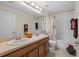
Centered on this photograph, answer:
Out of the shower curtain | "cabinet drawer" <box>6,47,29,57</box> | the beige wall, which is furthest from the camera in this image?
the shower curtain

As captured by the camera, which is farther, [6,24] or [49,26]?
[49,26]

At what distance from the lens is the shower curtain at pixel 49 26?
7.57ft

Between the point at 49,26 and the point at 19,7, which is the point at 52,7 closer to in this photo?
the point at 49,26

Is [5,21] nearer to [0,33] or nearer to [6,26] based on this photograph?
[6,26]

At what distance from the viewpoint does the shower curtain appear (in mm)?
2307

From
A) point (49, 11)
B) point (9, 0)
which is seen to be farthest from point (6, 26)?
point (49, 11)

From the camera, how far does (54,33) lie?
2.46 metres

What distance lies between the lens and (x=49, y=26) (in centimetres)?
241

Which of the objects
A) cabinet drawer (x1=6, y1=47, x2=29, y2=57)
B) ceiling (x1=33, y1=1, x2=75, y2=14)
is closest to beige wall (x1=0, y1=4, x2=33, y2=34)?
ceiling (x1=33, y1=1, x2=75, y2=14)

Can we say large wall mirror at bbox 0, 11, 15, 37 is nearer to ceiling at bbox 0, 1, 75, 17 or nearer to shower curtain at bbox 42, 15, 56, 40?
ceiling at bbox 0, 1, 75, 17

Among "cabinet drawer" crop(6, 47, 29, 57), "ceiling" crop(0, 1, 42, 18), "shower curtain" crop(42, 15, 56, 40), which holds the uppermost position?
"ceiling" crop(0, 1, 42, 18)

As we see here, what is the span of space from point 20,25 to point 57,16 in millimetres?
859

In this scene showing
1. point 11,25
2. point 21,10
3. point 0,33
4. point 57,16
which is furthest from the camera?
point 57,16

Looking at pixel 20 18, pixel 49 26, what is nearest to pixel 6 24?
pixel 20 18
